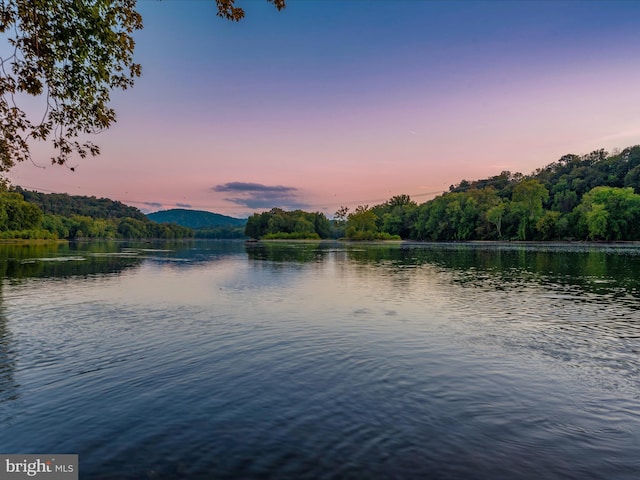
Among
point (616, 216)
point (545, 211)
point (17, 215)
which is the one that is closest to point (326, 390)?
point (616, 216)

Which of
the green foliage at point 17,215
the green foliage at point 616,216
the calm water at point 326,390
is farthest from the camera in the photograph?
the green foliage at point 17,215

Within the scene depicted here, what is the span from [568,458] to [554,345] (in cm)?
849

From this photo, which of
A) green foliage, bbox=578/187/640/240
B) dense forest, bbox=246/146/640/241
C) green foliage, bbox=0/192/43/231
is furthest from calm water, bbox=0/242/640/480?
green foliage, bbox=0/192/43/231

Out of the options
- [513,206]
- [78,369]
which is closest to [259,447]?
[78,369]

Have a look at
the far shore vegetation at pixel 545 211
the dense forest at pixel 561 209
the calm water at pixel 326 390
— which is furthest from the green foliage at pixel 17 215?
the dense forest at pixel 561 209

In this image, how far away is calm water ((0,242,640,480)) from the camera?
23.5 ft

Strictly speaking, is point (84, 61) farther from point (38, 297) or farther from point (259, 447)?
point (38, 297)

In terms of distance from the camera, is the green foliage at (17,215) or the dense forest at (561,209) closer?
the dense forest at (561,209)

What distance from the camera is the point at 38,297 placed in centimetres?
2486

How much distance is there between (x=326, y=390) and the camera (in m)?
10.3

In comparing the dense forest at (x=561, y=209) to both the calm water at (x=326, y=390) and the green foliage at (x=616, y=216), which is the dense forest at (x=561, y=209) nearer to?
the green foliage at (x=616, y=216)

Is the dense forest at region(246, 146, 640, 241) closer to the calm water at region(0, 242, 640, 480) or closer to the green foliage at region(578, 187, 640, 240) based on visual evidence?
the green foliage at region(578, 187, 640, 240)

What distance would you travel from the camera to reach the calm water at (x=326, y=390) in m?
7.15

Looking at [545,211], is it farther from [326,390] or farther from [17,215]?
[17,215]
